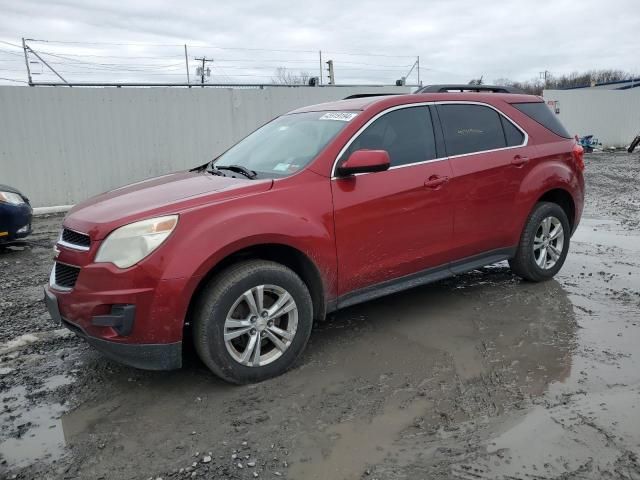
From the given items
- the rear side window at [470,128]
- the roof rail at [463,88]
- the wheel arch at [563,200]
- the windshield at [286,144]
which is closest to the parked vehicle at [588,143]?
the wheel arch at [563,200]

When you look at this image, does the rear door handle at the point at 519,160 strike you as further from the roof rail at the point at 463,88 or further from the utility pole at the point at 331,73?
the utility pole at the point at 331,73

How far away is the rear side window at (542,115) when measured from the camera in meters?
5.03

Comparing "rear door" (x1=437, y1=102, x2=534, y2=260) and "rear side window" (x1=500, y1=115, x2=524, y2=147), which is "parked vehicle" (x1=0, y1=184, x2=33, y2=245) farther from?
"rear side window" (x1=500, y1=115, x2=524, y2=147)

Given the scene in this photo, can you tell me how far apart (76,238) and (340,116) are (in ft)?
6.75

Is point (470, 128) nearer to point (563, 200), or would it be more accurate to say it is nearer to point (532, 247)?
point (532, 247)

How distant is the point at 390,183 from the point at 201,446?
2173 mm

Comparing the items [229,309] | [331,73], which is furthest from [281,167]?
[331,73]

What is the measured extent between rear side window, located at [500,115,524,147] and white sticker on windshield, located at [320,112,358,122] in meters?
1.60

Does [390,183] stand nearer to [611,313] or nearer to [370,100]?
[370,100]

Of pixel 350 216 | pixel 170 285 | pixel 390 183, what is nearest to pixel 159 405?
pixel 170 285

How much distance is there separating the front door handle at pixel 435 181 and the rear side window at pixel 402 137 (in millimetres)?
Answer: 171

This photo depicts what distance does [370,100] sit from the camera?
4.25 meters

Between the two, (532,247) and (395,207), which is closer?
(395,207)

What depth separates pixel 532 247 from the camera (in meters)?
4.96
